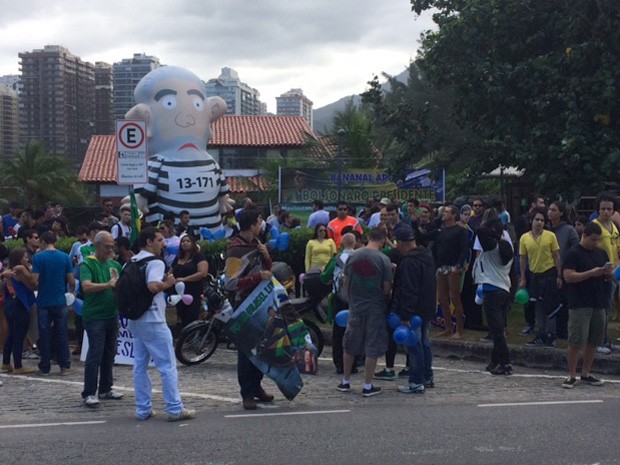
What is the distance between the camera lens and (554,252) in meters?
11.1

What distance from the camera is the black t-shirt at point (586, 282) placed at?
9.17m

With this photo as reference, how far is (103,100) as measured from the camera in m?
81.5

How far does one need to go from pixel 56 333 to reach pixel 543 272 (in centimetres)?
617

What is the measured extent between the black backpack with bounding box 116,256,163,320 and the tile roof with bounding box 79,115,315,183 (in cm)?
3975

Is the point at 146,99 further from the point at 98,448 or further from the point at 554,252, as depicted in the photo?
the point at 98,448

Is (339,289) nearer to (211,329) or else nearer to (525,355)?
(211,329)

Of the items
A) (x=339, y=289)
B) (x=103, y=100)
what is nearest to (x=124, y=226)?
(x=339, y=289)

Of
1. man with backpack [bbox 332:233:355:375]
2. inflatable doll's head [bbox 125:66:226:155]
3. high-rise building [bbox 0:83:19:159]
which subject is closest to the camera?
man with backpack [bbox 332:233:355:375]

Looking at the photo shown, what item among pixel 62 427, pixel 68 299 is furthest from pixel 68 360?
pixel 62 427

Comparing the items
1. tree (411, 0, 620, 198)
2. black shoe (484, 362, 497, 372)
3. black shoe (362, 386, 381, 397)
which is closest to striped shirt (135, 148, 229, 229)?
tree (411, 0, 620, 198)

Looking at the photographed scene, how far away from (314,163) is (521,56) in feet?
77.8

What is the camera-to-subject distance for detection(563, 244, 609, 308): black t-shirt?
9.17 meters

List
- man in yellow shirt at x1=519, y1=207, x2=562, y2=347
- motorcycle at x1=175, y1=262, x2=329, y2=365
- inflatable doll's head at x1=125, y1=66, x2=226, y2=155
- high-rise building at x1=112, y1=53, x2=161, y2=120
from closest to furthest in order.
Answer: 1. motorcycle at x1=175, y1=262, x2=329, y2=365
2. man in yellow shirt at x1=519, y1=207, x2=562, y2=347
3. inflatable doll's head at x1=125, y1=66, x2=226, y2=155
4. high-rise building at x1=112, y1=53, x2=161, y2=120

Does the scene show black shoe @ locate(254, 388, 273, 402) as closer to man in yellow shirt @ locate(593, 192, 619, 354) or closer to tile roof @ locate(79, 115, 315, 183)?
man in yellow shirt @ locate(593, 192, 619, 354)
